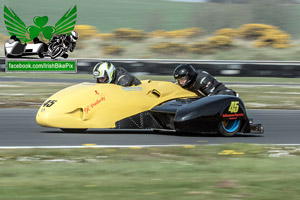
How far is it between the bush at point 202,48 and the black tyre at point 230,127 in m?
21.8

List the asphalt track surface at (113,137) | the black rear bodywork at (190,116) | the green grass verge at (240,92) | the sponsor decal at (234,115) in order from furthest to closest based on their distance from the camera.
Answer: the green grass verge at (240,92) → the sponsor decal at (234,115) → the black rear bodywork at (190,116) → the asphalt track surface at (113,137)

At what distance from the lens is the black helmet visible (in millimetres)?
9727

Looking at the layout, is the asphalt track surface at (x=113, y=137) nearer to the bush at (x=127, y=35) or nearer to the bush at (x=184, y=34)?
the bush at (x=127, y=35)

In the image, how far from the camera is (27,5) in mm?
45750

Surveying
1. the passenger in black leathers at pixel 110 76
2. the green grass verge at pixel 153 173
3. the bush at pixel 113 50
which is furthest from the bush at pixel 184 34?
the green grass verge at pixel 153 173

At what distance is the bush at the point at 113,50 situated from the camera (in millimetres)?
30938

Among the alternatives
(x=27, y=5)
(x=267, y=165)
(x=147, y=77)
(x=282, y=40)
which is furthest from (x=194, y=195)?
(x=27, y=5)

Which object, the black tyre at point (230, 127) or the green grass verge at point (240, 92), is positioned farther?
the green grass verge at point (240, 92)

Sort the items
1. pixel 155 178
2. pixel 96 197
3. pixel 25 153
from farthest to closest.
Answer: pixel 25 153
pixel 155 178
pixel 96 197

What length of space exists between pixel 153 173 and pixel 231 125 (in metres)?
3.79

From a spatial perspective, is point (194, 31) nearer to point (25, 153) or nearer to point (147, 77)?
point (147, 77)

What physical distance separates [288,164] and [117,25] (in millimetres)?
37641

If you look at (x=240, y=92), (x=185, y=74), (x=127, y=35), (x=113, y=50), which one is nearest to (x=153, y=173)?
(x=185, y=74)

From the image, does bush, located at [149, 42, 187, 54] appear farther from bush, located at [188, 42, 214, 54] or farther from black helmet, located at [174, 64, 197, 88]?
black helmet, located at [174, 64, 197, 88]
